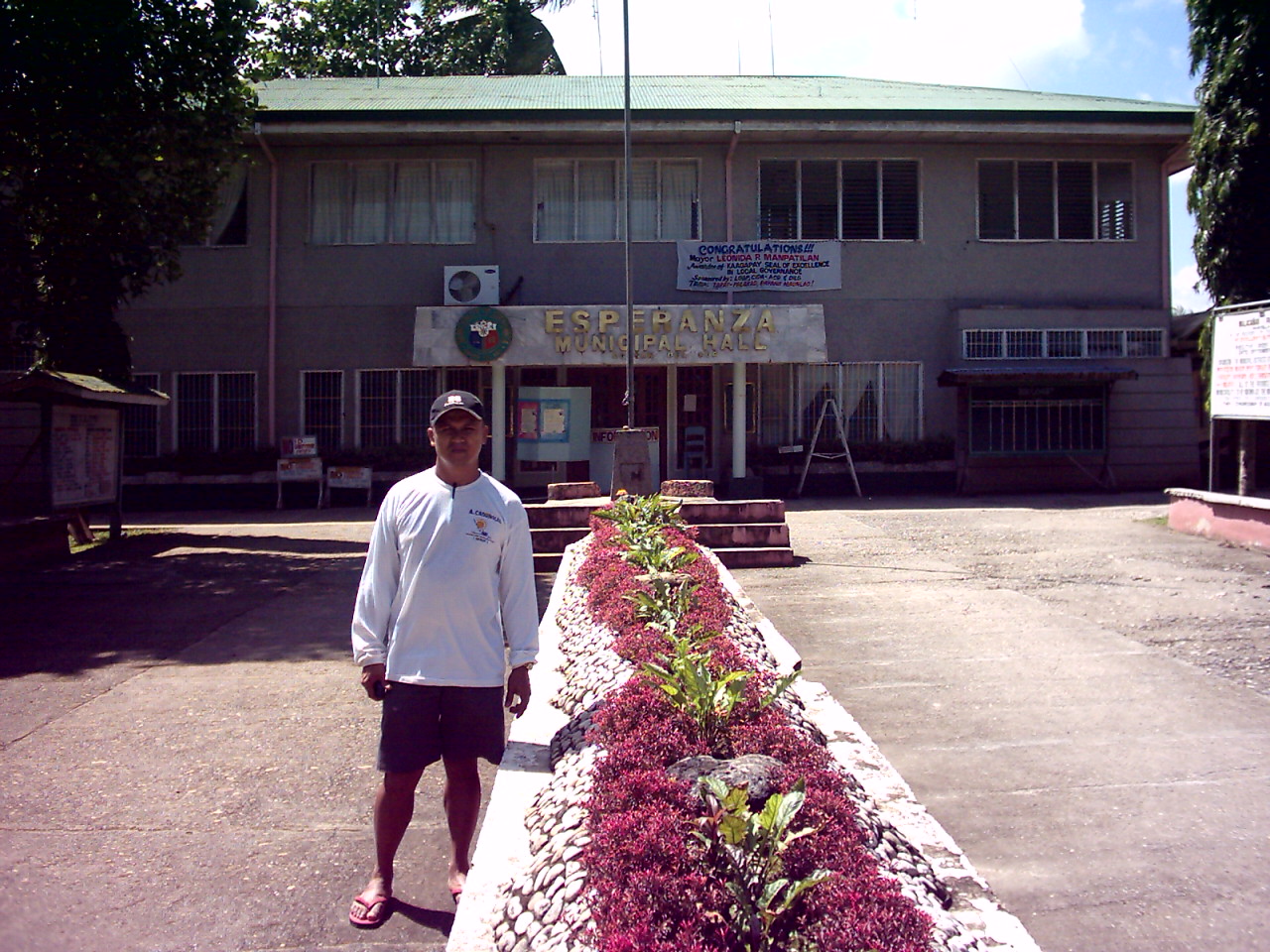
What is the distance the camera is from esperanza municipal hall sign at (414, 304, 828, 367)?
18.0 m

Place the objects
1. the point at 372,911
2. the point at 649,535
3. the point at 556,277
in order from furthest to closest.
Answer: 1. the point at 556,277
2. the point at 649,535
3. the point at 372,911

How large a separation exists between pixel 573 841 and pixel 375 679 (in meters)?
0.99

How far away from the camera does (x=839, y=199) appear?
19859 millimetres

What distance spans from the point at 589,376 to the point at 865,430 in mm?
5118

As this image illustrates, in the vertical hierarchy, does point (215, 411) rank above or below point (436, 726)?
above

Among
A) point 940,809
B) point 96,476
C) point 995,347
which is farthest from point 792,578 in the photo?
point 995,347

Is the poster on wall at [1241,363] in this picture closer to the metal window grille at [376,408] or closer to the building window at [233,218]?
the metal window grille at [376,408]

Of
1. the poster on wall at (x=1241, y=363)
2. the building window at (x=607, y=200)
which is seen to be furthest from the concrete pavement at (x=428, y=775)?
the building window at (x=607, y=200)

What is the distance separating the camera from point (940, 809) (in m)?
4.70

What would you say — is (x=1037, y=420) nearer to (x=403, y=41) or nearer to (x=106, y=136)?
(x=106, y=136)

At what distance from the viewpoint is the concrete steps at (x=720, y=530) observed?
11438 mm

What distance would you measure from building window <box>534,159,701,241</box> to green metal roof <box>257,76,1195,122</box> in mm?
1076

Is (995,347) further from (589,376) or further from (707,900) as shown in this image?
(707,900)

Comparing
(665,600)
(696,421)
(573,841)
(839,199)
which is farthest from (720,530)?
(839,199)
